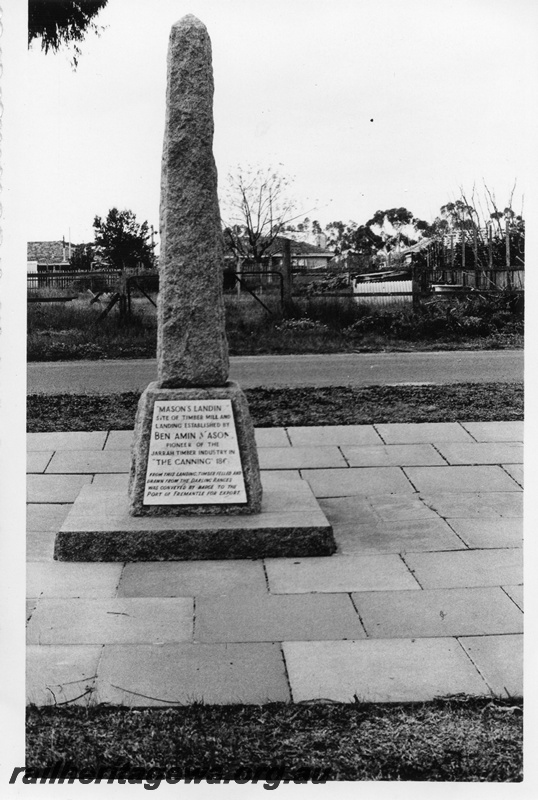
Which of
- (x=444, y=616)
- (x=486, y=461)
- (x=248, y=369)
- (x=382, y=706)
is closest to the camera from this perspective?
(x=382, y=706)

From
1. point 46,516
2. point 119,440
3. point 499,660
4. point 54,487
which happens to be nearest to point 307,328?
point 119,440

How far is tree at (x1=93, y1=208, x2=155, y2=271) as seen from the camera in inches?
366

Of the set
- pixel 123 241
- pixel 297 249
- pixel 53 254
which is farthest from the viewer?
pixel 297 249

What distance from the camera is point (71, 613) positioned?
457cm

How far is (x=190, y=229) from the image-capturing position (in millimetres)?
5316

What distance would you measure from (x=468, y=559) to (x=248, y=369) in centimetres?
652

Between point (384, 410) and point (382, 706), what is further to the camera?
point (384, 410)

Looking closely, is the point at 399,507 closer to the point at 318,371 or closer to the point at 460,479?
the point at 460,479

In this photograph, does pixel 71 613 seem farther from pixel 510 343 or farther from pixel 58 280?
pixel 510 343

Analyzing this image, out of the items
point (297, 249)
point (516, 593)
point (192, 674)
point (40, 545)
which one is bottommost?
point (192, 674)

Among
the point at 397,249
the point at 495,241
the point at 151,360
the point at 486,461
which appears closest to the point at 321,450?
the point at 486,461

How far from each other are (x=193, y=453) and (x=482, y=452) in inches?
120

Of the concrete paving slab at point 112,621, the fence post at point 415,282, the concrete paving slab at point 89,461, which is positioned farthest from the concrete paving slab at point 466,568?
the fence post at point 415,282
